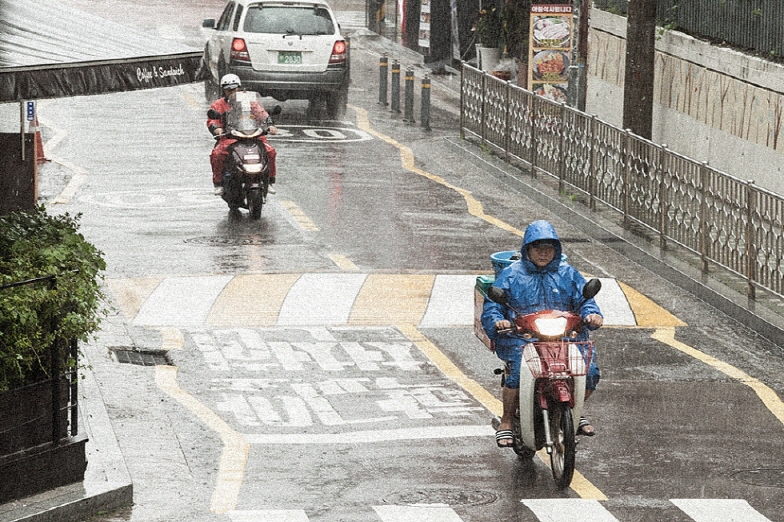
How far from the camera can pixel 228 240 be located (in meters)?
16.8

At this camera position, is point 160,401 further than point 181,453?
A: Yes

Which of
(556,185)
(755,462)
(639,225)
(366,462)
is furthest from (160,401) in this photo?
(556,185)

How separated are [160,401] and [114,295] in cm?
349

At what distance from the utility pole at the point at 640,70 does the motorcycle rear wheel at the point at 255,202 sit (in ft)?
17.4

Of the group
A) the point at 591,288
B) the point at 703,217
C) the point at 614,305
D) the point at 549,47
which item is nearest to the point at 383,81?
the point at 549,47

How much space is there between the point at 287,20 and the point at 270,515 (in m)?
19.2

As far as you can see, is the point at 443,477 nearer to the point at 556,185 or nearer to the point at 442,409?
the point at 442,409

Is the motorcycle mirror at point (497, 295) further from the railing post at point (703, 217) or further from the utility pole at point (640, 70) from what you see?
the utility pole at point (640, 70)

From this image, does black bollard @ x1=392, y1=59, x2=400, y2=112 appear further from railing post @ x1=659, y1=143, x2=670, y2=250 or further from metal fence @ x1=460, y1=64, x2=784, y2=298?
railing post @ x1=659, y1=143, x2=670, y2=250

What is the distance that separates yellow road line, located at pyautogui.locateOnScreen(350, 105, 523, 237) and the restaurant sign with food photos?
2717 millimetres

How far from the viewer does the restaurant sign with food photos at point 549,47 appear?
25.5 metres

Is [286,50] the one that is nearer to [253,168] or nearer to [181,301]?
[253,168]

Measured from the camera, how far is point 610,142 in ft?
58.4

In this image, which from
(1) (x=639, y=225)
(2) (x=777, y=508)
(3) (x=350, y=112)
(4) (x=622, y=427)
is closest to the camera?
(2) (x=777, y=508)
